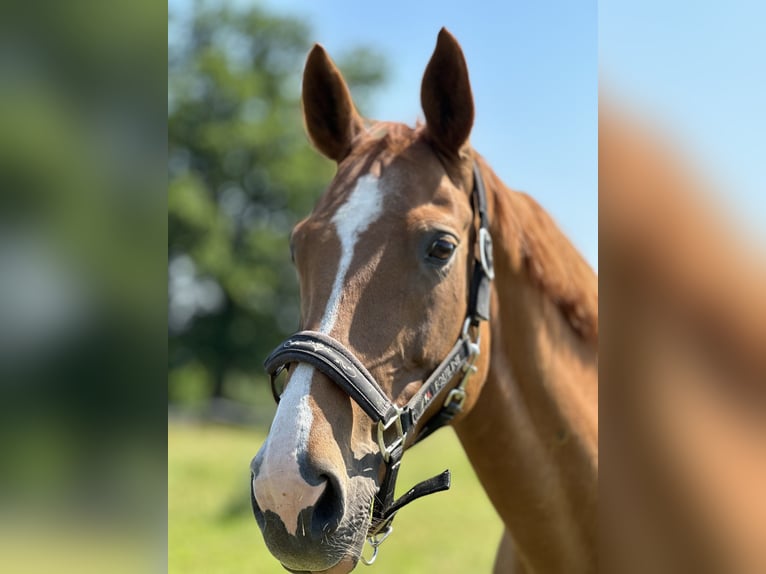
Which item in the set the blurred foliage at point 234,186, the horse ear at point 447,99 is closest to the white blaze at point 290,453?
the horse ear at point 447,99

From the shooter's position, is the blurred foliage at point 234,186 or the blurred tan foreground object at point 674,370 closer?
the blurred tan foreground object at point 674,370

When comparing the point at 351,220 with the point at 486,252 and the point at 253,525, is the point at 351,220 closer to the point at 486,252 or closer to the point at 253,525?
the point at 486,252

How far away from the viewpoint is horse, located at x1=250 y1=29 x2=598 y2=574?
156cm

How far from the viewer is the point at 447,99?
2.11m

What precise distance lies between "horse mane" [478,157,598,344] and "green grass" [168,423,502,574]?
4113 mm

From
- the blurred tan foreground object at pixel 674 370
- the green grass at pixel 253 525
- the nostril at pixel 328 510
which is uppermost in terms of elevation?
the blurred tan foreground object at pixel 674 370

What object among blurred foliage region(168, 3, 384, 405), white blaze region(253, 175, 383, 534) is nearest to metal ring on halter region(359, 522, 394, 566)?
white blaze region(253, 175, 383, 534)

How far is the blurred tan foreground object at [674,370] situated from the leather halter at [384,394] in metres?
0.89

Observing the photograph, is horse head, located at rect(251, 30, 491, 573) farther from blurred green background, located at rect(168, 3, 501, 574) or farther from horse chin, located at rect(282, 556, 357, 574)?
blurred green background, located at rect(168, 3, 501, 574)

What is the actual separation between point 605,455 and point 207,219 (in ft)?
82.4

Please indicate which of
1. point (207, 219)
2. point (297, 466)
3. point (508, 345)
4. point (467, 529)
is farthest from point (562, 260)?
point (207, 219)

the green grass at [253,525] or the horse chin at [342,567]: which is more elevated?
the horse chin at [342,567]

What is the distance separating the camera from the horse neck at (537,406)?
212 cm

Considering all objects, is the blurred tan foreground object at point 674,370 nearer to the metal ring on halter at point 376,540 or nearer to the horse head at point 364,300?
the horse head at point 364,300
